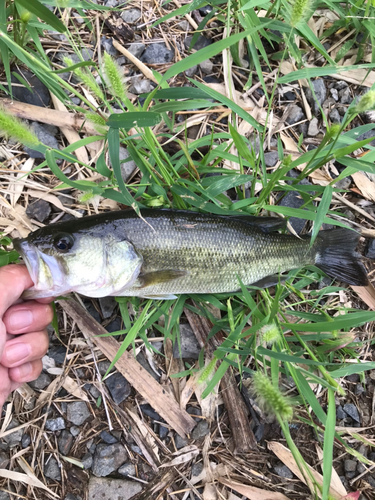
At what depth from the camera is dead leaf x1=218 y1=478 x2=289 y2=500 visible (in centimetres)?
354

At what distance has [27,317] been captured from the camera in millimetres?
3143

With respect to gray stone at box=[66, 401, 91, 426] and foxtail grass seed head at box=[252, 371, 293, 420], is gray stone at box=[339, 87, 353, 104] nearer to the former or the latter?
foxtail grass seed head at box=[252, 371, 293, 420]

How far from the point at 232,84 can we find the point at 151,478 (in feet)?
14.2

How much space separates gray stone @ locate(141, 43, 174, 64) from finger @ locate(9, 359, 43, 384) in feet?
11.4

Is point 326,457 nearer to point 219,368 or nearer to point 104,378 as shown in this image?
point 219,368

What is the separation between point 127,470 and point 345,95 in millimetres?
4890

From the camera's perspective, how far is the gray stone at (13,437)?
357cm

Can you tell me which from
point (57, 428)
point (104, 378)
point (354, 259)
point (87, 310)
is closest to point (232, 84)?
point (354, 259)

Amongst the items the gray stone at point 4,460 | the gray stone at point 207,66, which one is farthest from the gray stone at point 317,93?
the gray stone at point 4,460

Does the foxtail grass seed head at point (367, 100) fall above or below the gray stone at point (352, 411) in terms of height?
above

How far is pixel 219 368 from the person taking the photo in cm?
334

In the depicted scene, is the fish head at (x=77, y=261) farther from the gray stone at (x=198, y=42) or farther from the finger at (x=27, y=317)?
the gray stone at (x=198, y=42)

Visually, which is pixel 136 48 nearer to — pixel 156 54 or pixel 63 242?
pixel 156 54

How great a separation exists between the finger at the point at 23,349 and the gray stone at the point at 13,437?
2.84 feet
